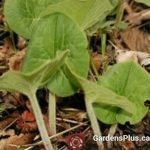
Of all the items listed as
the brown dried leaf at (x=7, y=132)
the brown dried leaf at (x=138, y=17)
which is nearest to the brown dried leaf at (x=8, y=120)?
the brown dried leaf at (x=7, y=132)

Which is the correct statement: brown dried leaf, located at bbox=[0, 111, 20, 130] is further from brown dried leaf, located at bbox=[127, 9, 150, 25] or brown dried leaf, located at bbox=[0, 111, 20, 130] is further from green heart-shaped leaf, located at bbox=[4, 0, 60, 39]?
brown dried leaf, located at bbox=[127, 9, 150, 25]

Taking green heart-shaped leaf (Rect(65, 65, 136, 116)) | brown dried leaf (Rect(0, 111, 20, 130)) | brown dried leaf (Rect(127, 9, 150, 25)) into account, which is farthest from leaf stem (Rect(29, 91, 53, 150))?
brown dried leaf (Rect(127, 9, 150, 25))

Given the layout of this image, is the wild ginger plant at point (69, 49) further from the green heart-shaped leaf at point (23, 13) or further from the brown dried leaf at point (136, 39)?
the brown dried leaf at point (136, 39)

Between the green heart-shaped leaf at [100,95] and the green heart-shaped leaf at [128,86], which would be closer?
the green heart-shaped leaf at [100,95]

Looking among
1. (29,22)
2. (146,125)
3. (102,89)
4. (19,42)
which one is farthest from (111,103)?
(19,42)

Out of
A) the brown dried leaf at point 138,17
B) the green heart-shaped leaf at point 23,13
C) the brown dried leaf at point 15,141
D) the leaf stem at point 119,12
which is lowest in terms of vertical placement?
the brown dried leaf at point 15,141

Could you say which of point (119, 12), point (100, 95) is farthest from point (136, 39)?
point (100, 95)

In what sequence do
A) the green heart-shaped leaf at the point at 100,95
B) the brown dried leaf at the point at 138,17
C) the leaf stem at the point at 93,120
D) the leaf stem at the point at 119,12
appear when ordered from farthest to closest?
the brown dried leaf at the point at 138,17 < the leaf stem at the point at 119,12 < the leaf stem at the point at 93,120 < the green heart-shaped leaf at the point at 100,95
